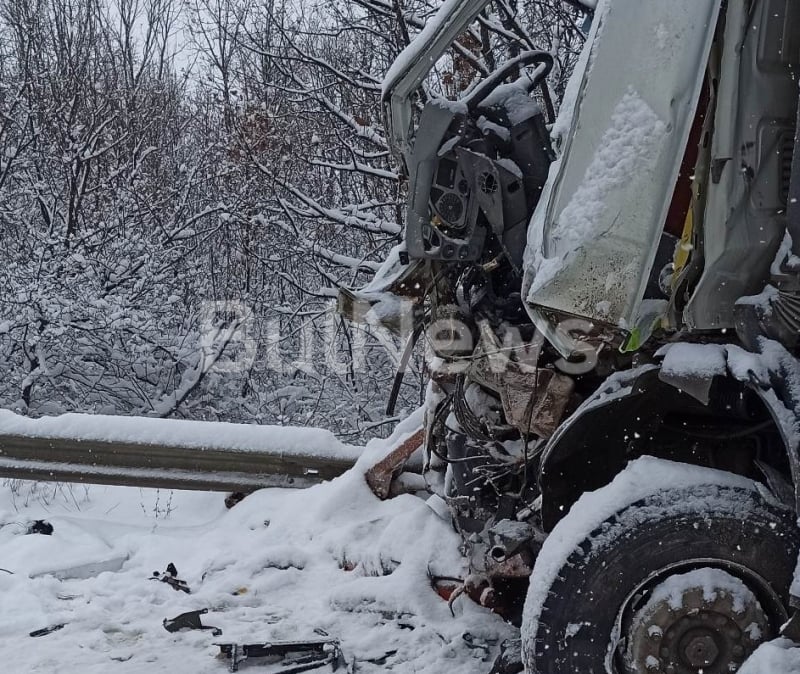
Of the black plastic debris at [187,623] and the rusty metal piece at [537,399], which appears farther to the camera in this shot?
the black plastic debris at [187,623]

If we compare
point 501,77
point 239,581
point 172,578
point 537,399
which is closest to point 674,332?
point 537,399

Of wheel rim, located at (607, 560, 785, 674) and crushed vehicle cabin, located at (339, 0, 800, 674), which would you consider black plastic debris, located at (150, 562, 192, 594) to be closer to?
crushed vehicle cabin, located at (339, 0, 800, 674)

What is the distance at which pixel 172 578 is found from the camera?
14.1 ft

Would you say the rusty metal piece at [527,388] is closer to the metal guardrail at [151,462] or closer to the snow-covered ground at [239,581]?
the snow-covered ground at [239,581]

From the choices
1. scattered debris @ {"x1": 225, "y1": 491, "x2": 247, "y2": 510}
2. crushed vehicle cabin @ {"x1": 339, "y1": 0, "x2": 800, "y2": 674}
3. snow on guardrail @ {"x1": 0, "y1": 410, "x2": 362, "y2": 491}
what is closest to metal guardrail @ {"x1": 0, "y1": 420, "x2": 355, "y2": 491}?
snow on guardrail @ {"x1": 0, "y1": 410, "x2": 362, "y2": 491}

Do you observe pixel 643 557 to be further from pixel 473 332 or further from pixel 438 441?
pixel 438 441

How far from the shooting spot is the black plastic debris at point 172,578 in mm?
4254

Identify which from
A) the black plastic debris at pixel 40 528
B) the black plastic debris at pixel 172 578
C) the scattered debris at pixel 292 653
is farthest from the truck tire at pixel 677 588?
the black plastic debris at pixel 40 528

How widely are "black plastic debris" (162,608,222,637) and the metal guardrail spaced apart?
57.5 inches

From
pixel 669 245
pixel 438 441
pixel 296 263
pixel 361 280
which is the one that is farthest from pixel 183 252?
pixel 669 245

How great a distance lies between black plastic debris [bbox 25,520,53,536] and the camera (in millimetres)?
4957

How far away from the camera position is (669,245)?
2627mm

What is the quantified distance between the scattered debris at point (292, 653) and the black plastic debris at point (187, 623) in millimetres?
248

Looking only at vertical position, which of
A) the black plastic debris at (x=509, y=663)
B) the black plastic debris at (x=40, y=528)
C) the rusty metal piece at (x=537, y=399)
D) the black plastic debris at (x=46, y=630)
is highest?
the rusty metal piece at (x=537, y=399)
